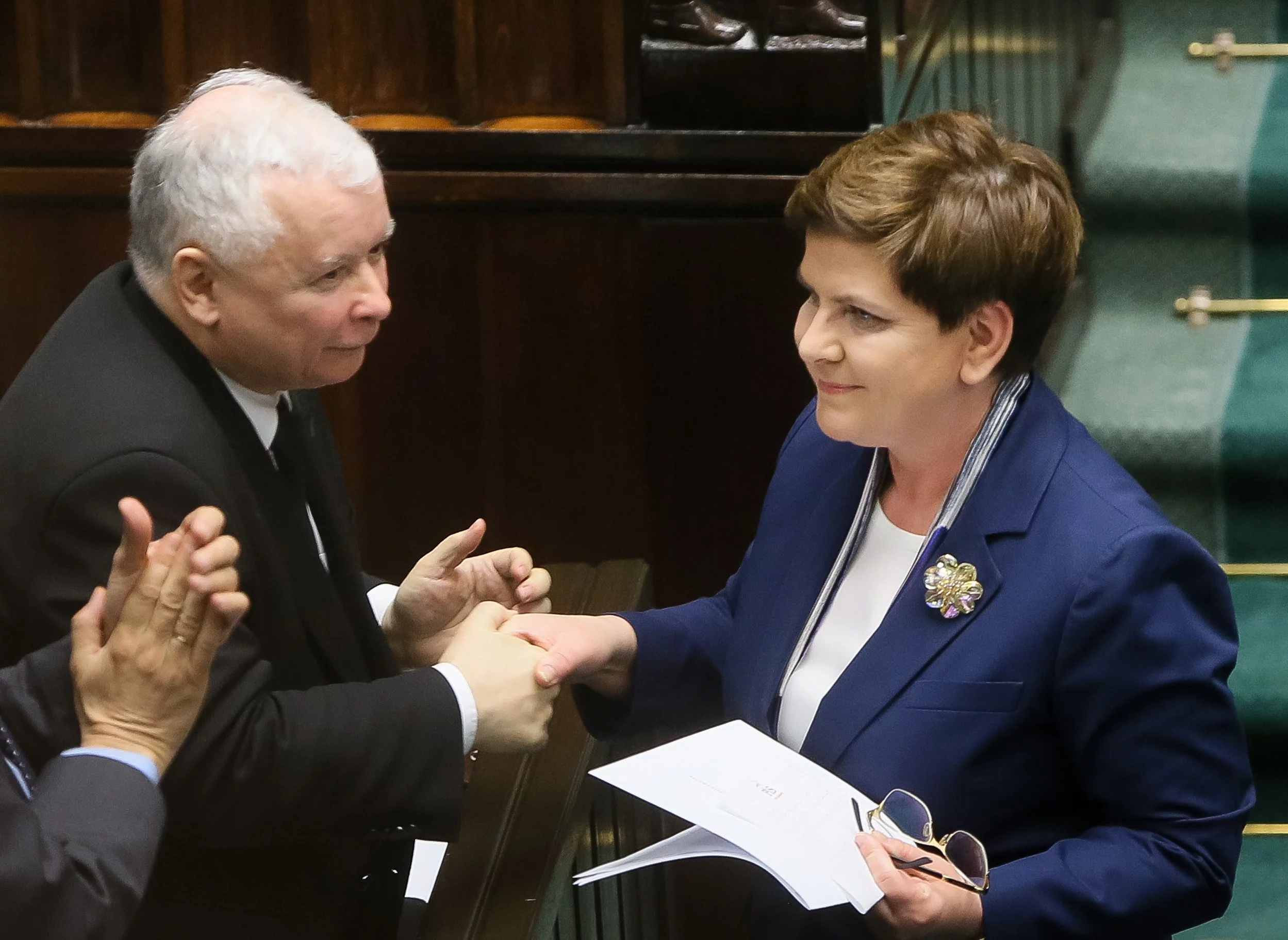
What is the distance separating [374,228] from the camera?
1.94 metres

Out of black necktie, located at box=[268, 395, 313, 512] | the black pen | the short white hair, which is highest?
the short white hair

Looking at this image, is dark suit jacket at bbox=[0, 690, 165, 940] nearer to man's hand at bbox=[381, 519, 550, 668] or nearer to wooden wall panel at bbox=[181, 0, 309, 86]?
man's hand at bbox=[381, 519, 550, 668]

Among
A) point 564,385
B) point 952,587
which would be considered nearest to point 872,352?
point 952,587

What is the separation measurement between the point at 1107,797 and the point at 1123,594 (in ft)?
0.74

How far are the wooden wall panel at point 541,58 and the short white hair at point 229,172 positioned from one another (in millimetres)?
1313

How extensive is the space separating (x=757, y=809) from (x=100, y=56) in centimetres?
229

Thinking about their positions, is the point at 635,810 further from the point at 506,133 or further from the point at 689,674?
the point at 506,133

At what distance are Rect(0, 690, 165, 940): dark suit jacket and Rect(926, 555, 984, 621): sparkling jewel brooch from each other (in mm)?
859

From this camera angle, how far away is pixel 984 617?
1.78 metres

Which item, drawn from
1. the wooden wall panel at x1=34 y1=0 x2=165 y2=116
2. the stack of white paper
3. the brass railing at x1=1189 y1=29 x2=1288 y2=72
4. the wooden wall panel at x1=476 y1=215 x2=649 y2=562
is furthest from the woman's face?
the brass railing at x1=1189 y1=29 x2=1288 y2=72

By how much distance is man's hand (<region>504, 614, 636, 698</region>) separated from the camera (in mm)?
2020

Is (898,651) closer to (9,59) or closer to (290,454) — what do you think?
(290,454)

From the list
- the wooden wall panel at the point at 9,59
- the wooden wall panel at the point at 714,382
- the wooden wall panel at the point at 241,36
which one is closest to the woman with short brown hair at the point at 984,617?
the wooden wall panel at the point at 714,382

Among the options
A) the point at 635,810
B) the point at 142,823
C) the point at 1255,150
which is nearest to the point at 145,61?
the point at 635,810
